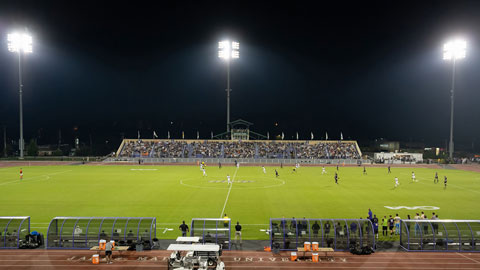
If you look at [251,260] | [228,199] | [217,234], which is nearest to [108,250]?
[217,234]

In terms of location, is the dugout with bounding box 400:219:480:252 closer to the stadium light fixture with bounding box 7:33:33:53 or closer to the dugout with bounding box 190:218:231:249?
the dugout with bounding box 190:218:231:249

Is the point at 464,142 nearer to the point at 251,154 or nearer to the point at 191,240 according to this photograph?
the point at 251,154

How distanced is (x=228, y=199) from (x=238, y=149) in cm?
5379

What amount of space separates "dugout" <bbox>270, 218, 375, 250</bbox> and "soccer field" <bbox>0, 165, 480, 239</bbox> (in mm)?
2428

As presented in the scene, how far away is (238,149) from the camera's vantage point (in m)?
82.5

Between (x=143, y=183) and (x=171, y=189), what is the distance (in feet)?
20.7

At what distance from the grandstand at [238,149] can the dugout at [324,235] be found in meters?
61.0

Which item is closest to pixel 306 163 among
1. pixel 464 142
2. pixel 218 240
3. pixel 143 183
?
pixel 143 183

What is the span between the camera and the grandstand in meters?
79.2

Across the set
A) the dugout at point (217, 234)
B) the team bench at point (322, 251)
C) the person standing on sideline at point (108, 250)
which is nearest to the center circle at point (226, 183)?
the dugout at point (217, 234)

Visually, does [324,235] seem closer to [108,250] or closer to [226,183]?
[108,250]

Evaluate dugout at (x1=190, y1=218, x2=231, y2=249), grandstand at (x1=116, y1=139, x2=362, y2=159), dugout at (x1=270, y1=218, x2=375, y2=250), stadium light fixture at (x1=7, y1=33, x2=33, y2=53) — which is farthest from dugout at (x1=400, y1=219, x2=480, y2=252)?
stadium light fixture at (x1=7, y1=33, x2=33, y2=53)

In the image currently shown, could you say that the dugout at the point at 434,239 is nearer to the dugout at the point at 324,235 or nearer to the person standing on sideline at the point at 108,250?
the dugout at the point at 324,235

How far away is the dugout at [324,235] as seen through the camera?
15680mm
